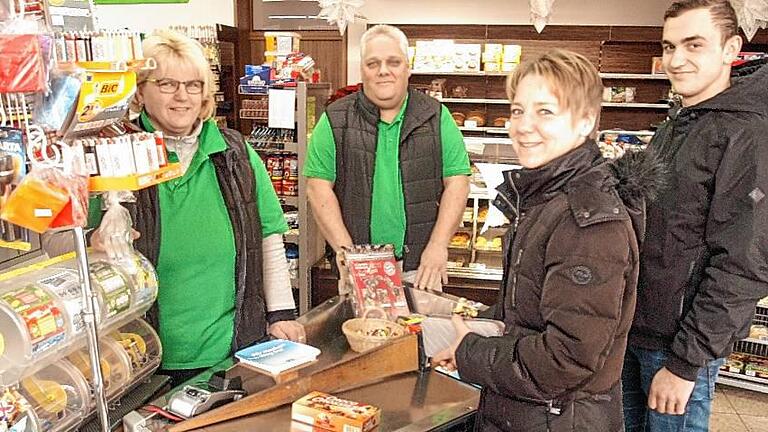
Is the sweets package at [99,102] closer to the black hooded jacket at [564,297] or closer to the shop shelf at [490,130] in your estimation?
the black hooded jacket at [564,297]

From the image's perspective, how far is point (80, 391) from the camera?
1.38m

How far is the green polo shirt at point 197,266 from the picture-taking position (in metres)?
1.99

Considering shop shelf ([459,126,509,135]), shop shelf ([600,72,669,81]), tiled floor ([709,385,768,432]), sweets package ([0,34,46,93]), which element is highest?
shop shelf ([600,72,669,81])

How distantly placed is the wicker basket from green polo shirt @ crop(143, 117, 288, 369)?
0.38 metres

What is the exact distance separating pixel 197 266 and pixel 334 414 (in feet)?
2.35

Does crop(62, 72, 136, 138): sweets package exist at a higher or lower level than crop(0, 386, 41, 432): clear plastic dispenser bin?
higher

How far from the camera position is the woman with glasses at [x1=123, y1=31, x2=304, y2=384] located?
6.32ft

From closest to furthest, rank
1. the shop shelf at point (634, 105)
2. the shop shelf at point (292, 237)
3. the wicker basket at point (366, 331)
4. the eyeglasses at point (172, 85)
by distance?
the eyeglasses at point (172, 85)
the wicker basket at point (366, 331)
the shop shelf at point (292, 237)
the shop shelf at point (634, 105)

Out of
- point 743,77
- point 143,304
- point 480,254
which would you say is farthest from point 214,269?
point 480,254

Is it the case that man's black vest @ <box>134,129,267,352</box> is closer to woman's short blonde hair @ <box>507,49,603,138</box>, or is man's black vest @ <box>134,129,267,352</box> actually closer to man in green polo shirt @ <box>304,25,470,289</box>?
man in green polo shirt @ <box>304,25,470,289</box>

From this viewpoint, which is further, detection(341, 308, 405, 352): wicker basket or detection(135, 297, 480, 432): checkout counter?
detection(341, 308, 405, 352): wicker basket

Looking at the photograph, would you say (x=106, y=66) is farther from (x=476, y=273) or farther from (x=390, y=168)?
(x=476, y=273)

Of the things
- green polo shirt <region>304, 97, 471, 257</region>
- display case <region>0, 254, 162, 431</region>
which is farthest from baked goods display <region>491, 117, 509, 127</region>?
display case <region>0, 254, 162, 431</region>

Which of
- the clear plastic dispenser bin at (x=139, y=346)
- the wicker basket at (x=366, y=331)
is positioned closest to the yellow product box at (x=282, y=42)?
the wicker basket at (x=366, y=331)
